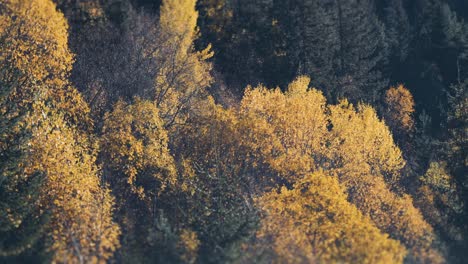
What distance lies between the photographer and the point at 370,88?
96.3 metres

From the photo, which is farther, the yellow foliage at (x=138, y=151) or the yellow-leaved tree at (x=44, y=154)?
the yellow foliage at (x=138, y=151)

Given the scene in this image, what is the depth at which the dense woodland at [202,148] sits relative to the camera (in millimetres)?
43000

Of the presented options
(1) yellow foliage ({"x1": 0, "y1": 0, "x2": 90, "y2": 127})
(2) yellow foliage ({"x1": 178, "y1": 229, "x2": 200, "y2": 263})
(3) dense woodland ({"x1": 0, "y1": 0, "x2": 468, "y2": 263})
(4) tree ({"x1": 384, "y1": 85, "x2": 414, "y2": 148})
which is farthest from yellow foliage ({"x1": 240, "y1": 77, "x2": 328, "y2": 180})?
(4) tree ({"x1": 384, "y1": 85, "x2": 414, "y2": 148})

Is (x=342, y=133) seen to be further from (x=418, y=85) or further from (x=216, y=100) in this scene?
(x=418, y=85)

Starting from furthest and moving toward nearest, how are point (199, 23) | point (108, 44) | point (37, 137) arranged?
1. point (199, 23)
2. point (108, 44)
3. point (37, 137)

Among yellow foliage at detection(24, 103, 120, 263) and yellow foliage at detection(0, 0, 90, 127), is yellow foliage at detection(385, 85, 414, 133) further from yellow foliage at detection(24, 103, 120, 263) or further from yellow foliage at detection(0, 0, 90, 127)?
yellow foliage at detection(24, 103, 120, 263)

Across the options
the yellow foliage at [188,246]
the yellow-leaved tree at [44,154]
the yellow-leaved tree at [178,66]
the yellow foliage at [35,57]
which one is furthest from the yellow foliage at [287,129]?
the yellow foliage at [35,57]

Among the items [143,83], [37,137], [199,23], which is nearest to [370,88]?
[199,23]

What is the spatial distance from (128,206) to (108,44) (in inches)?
1073

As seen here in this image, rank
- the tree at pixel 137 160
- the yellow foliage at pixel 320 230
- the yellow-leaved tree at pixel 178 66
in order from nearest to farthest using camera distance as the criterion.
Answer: the yellow foliage at pixel 320 230
the tree at pixel 137 160
the yellow-leaved tree at pixel 178 66

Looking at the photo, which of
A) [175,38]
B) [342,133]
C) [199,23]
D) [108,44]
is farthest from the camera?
[199,23]

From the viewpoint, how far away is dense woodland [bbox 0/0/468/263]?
43.0 metres

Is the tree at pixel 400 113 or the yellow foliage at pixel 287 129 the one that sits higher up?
the tree at pixel 400 113

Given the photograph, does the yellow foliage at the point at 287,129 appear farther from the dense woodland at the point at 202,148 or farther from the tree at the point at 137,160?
the tree at the point at 137,160
